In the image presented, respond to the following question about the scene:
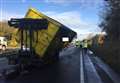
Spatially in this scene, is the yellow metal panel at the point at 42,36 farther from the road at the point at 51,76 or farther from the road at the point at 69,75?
the road at the point at 51,76

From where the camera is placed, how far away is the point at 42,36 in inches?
1113

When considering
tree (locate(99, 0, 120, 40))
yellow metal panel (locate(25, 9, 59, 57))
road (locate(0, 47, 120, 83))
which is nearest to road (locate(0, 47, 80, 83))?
road (locate(0, 47, 120, 83))

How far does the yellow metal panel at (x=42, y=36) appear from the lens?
1104 inches

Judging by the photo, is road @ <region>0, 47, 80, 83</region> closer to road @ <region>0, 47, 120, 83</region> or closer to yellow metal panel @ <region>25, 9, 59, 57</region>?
road @ <region>0, 47, 120, 83</region>

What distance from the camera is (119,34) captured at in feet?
161

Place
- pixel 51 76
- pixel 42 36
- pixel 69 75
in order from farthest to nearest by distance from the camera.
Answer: pixel 42 36
pixel 69 75
pixel 51 76

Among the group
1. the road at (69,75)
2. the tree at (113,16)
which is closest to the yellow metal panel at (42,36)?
the road at (69,75)

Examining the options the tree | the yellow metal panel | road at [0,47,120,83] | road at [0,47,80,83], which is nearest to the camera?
road at [0,47,80,83]

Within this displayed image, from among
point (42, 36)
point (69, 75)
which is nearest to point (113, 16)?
point (42, 36)

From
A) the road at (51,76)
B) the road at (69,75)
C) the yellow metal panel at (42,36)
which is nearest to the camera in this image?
the road at (51,76)

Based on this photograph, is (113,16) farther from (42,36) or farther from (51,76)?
(51,76)

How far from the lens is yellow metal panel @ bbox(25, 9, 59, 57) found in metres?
28.0

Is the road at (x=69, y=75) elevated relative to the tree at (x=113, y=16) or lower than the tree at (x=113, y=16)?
lower

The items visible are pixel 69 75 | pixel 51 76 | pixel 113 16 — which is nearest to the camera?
pixel 51 76
